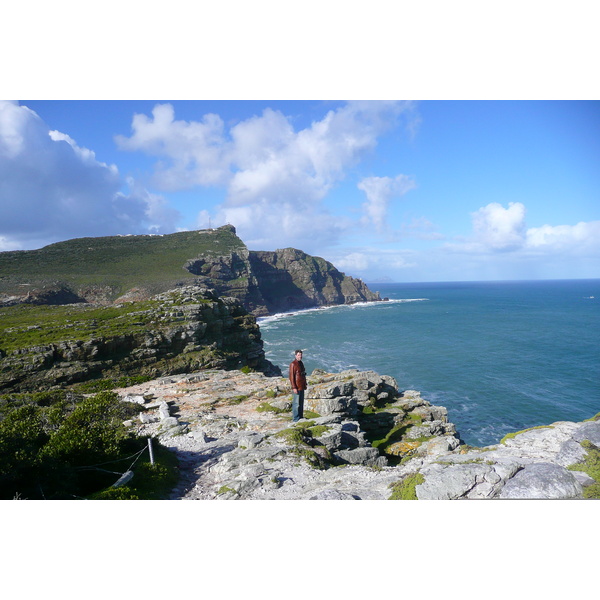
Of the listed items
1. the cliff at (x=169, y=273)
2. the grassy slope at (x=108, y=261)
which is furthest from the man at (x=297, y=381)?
the grassy slope at (x=108, y=261)

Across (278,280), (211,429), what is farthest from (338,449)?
(278,280)

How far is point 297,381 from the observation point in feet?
41.5

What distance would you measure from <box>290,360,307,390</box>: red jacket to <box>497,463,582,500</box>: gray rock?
7.08 m

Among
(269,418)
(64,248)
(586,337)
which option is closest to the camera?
(269,418)

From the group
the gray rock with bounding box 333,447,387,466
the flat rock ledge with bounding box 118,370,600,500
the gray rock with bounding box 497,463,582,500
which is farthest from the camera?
the gray rock with bounding box 333,447,387,466

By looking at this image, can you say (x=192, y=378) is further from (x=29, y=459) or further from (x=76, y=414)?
(x=29, y=459)

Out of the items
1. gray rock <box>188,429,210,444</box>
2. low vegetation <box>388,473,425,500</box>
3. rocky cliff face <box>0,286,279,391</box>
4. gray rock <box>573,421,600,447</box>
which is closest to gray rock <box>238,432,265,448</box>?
gray rock <box>188,429,210,444</box>

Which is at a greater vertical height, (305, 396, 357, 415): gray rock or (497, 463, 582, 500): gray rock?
(497, 463, 582, 500): gray rock

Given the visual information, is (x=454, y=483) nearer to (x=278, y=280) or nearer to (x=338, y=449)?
(x=338, y=449)

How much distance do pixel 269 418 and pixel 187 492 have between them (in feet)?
→ 21.9

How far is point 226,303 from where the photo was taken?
41.3 m

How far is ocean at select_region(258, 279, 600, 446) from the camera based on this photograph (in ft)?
109

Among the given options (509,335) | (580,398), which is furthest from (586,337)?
(580,398)

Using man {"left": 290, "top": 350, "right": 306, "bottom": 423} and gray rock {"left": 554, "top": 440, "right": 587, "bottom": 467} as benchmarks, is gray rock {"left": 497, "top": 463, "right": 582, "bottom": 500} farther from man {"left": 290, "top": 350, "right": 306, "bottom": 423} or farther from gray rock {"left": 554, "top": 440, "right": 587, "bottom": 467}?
man {"left": 290, "top": 350, "right": 306, "bottom": 423}
